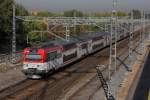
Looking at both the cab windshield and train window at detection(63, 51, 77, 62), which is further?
train window at detection(63, 51, 77, 62)

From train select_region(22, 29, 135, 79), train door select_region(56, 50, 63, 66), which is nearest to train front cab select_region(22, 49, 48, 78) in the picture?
train select_region(22, 29, 135, 79)

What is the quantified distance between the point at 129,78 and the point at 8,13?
34372 millimetres

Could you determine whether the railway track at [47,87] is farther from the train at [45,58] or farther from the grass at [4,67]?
the grass at [4,67]

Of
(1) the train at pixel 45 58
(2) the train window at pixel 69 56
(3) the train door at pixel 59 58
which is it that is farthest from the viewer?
(2) the train window at pixel 69 56

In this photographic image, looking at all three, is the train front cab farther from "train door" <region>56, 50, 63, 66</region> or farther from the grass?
the grass

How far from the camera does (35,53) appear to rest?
38.4 metres

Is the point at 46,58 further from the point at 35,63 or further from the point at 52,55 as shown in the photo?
the point at 52,55

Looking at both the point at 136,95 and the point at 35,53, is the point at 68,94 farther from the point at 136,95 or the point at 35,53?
the point at 35,53

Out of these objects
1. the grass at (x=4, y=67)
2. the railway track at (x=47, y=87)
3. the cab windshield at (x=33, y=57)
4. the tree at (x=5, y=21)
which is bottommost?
the railway track at (x=47, y=87)

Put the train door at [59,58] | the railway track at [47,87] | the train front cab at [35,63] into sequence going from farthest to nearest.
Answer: the train door at [59,58]
the train front cab at [35,63]
the railway track at [47,87]

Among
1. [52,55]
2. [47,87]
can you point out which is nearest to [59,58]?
[52,55]

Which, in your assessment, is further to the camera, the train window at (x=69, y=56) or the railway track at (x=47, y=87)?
the train window at (x=69, y=56)

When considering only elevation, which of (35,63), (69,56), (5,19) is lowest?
(69,56)

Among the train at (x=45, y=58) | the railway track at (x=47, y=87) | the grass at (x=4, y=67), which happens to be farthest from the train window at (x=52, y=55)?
the grass at (x=4, y=67)
